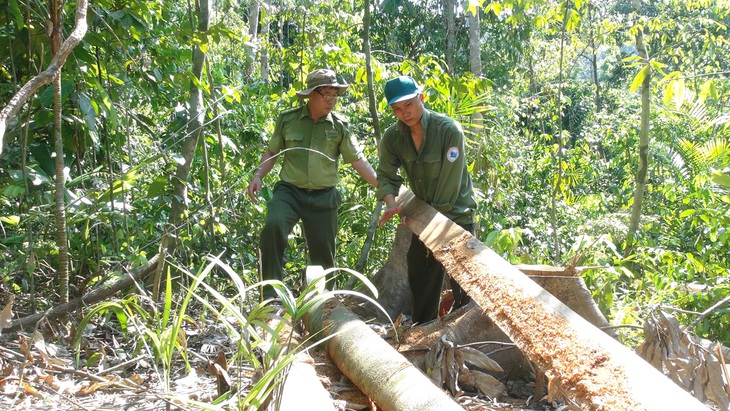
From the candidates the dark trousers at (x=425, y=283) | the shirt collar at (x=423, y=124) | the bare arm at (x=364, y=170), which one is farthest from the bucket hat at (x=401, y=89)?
the dark trousers at (x=425, y=283)

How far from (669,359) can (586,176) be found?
11539 mm

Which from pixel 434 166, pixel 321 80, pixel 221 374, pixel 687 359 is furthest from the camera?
pixel 321 80

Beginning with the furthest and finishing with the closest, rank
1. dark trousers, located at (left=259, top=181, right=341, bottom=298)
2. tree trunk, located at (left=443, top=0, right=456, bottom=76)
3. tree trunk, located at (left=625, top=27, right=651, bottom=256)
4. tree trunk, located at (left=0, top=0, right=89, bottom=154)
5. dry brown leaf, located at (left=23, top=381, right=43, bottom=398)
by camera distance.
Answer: tree trunk, located at (left=443, top=0, right=456, bottom=76) → tree trunk, located at (left=625, top=27, right=651, bottom=256) → dark trousers, located at (left=259, top=181, right=341, bottom=298) → dry brown leaf, located at (left=23, top=381, right=43, bottom=398) → tree trunk, located at (left=0, top=0, right=89, bottom=154)

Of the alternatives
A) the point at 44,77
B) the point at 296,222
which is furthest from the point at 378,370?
the point at 296,222

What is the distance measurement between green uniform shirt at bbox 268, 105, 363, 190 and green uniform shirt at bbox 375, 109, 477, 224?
0.42 meters

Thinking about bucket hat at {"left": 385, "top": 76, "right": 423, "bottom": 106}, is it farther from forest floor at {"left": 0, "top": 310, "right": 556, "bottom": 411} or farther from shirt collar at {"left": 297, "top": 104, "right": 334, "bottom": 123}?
forest floor at {"left": 0, "top": 310, "right": 556, "bottom": 411}

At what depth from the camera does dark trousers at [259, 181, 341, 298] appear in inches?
198

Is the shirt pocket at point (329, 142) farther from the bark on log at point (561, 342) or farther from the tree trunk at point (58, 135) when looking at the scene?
the tree trunk at point (58, 135)

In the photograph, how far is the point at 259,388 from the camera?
2035mm

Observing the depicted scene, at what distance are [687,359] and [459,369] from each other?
1101mm

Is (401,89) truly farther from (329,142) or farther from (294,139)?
(294,139)

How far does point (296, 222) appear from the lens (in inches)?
210

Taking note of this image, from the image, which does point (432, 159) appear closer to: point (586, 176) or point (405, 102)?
point (405, 102)

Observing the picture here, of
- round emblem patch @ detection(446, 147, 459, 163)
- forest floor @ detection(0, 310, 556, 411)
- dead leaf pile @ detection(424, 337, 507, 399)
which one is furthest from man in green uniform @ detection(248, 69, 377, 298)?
dead leaf pile @ detection(424, 337, 507, 399)
